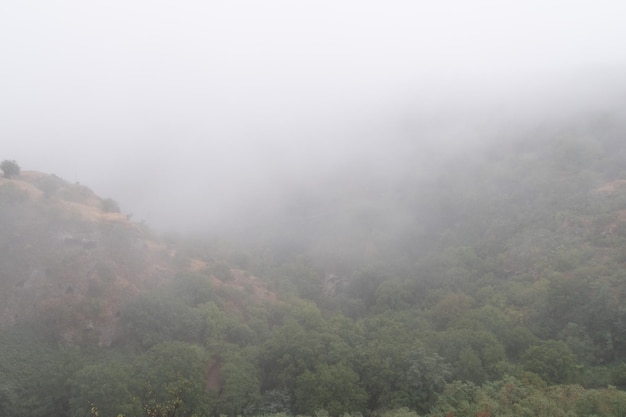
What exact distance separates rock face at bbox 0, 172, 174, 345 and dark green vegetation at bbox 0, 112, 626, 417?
1.31 m

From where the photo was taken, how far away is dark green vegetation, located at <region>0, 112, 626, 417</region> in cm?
Answer: 3325

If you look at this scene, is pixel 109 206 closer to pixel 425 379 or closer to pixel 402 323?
pixel 402 323

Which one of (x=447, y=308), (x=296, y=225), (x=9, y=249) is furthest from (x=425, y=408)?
(x=296, y=225)

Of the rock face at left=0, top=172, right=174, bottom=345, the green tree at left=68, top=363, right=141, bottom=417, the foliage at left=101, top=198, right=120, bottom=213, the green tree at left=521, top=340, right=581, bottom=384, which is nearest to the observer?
the green tree at left=68, top=363, right=141, bottom=417

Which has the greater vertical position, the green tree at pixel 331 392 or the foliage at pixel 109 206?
the foliage at pixel 109 206

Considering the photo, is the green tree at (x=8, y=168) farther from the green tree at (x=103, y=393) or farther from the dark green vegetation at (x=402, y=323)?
the green tree at (x=103, y=393)

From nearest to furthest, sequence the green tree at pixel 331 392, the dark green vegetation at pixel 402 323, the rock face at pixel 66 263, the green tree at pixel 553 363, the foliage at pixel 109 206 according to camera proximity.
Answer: the green tree at pixel 331 392 → the dark green vegetation at pixel 402 323 → the green tree at pixel 553 363 → the rock face at pixel 66 263 → the foliage at pixel 109 206

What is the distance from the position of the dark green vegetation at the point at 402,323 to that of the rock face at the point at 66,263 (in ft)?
4.29

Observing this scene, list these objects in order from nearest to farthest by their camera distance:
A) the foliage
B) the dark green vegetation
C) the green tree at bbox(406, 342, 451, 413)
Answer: the green tree at bbox(406, 342, 451, 413)
the dark green vegetation
the foliage

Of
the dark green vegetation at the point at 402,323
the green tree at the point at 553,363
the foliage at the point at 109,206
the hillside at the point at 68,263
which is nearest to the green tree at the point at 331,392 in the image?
the dark green vegetation at the point at 402,323

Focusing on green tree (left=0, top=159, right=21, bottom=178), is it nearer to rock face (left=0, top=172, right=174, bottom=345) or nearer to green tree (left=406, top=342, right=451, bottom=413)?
rock face (left=0, top=172, right=174, bottom=345)

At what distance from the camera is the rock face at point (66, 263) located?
44.3m

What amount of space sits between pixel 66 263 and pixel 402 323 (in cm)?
3501

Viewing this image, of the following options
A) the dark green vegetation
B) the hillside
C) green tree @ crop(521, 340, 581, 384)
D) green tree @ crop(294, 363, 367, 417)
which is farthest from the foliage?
green tree @ crop(521, 340, 581, 384)
